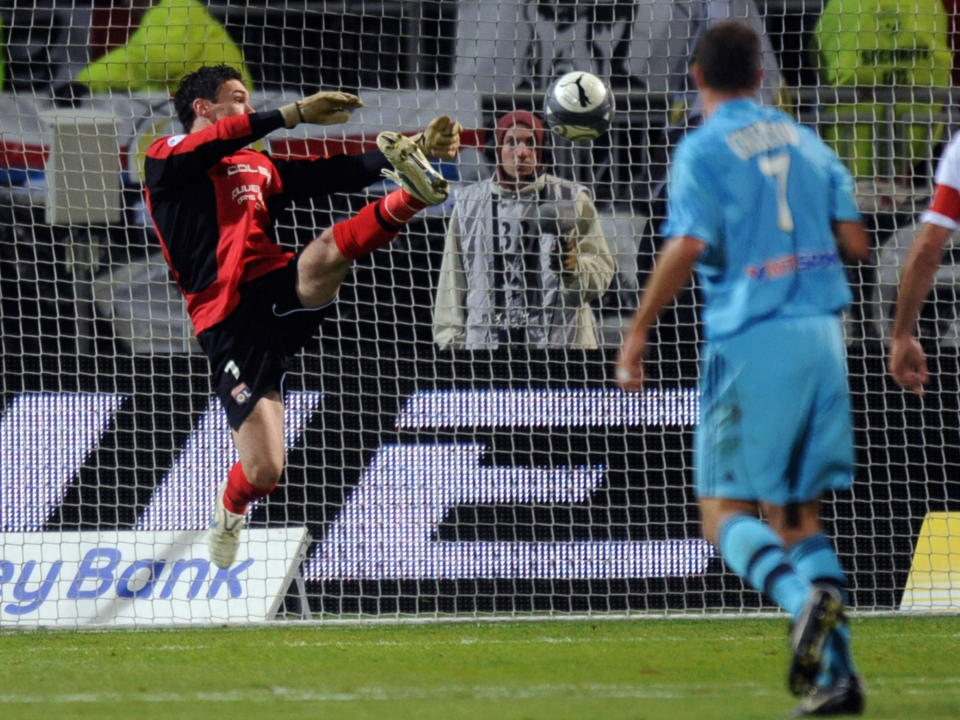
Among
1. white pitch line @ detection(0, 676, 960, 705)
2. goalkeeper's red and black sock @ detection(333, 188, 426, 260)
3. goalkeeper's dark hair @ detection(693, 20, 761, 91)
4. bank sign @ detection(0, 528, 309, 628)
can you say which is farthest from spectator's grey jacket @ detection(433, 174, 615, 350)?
goalkeeper's dark hair @ detection(693, 20, 761, 91)

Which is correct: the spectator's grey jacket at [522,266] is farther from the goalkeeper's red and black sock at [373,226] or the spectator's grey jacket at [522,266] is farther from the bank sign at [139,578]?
the goalkeeper's red and black sock at [373,226]

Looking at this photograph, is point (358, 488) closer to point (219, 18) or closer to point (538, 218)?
point (538, 218)

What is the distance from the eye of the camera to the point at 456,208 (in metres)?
7.85

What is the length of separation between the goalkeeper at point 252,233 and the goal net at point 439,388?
117cm

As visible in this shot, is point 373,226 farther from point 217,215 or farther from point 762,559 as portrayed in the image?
point 762,559

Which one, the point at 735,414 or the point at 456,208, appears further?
the point at 456,208

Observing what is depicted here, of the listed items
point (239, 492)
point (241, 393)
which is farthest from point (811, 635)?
point (239, 492)

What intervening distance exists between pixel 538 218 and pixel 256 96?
5.71ft

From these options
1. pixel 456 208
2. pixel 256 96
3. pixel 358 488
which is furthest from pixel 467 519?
pixel 256 96

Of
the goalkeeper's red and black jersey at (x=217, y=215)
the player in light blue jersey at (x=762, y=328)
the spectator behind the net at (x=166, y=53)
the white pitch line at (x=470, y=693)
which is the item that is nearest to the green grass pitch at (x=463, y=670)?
the white pitch line at (x=470, y=693)

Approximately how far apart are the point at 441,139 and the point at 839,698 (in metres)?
3.02

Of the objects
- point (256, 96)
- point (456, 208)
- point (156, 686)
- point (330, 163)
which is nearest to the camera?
point (156, 686)

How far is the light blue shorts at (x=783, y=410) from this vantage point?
390 cm

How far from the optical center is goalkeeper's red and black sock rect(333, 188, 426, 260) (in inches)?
238
